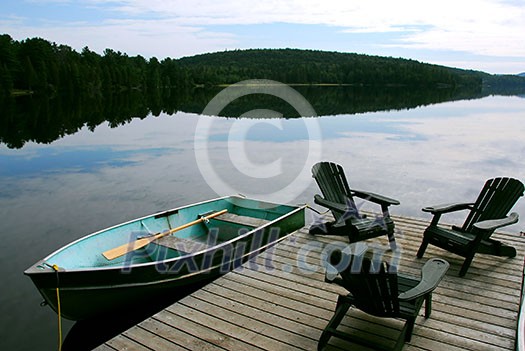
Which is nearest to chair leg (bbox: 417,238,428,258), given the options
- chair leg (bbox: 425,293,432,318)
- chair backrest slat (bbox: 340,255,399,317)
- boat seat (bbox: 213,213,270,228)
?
chair leg (bbox: 425,293,432,318)

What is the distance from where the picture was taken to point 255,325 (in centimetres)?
338

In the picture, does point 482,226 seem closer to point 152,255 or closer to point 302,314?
point 302,314

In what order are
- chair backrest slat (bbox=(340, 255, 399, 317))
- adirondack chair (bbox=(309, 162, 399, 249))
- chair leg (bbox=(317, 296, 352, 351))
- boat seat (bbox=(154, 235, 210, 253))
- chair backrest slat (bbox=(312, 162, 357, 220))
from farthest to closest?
chair backrest slat (bbox=(312, 162, 357, 220))
boat seat (bbox=(154, 235, 210, 253))
adirondack chair (bbox=(309, 162, 399, 249))
chair leg (bbox=(317, 296, 352, 351))
chair backrest slat (bbox=(340, 255, 399, 317))

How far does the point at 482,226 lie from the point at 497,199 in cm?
78

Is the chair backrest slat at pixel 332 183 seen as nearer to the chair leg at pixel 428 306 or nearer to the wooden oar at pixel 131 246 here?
the wooden oar at pixel 131 246

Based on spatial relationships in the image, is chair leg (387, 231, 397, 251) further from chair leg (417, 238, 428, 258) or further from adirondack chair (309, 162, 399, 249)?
chair leg (417, 238, 428, 258)

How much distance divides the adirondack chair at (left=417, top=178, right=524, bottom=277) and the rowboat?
7.33 ft

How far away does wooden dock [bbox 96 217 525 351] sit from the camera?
3.14 metres

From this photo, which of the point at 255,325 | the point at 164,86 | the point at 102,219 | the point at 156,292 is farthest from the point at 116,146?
the point at 164,86

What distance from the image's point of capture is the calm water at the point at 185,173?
702 centimetres

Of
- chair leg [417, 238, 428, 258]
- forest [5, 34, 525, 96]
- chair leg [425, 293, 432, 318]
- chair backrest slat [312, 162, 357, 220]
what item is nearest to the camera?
chair leg [425, 293, 432, 318]

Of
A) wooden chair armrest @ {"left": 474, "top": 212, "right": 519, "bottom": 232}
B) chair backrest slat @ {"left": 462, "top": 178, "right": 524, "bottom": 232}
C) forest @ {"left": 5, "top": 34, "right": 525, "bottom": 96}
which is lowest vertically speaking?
wooden chair armrest @ {"left": 474, "top": 212, "right": 519, "bottom": 232}

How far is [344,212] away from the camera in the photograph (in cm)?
493

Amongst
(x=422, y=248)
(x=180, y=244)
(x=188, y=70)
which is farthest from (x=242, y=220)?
(x=188, y=70)
